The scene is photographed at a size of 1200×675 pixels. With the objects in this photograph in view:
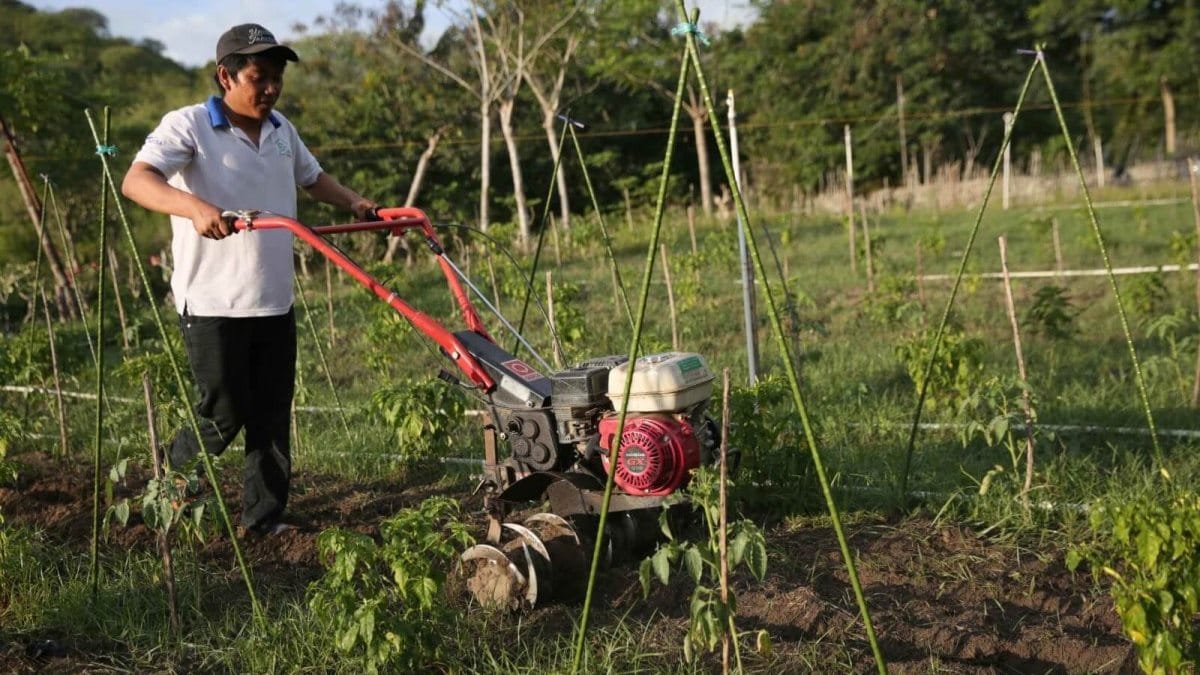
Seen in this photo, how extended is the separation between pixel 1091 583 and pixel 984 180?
20344mm

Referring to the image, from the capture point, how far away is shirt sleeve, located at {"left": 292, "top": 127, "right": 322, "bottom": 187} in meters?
4.15

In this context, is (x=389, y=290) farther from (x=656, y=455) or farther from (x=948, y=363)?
(x=948, y=363)

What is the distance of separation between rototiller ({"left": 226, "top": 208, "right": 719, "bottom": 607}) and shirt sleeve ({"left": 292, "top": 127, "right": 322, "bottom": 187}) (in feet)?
1.75

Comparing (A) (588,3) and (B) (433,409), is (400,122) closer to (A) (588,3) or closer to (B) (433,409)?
(A) (588,3)

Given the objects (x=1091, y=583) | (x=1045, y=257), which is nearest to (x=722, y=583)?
(x=1091, y=583)

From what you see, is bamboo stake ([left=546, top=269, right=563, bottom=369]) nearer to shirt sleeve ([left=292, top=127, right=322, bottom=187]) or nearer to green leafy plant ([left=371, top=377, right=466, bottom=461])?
green leafy plant ([left=371, top=377, right=466, bottom=461])

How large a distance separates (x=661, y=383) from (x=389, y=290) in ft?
3.43

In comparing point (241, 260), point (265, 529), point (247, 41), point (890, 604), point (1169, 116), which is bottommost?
point (890, 604)

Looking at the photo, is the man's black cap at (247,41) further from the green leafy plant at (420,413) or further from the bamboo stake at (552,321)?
the green leafy plant at (420,413)

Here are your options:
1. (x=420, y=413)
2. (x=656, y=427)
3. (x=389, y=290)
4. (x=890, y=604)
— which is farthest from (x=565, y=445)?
(x=420, y=413)

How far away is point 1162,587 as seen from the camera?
248 cm

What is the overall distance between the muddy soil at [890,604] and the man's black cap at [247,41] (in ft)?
6.00

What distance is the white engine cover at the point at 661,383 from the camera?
10.8ft

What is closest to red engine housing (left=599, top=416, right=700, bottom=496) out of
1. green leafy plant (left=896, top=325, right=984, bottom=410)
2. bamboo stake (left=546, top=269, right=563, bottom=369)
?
bamboo stake (left=546, top=269, right=563, bottom=369)
